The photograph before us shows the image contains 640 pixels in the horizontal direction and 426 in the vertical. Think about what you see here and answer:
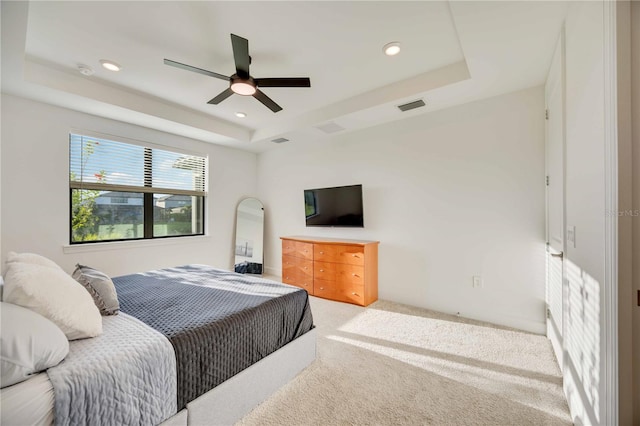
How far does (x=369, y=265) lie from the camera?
11.6 feet

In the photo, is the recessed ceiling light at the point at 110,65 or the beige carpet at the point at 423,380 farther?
the recessed ceiling light at the point at 110,65

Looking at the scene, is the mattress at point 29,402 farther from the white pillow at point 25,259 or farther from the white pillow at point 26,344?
the white pillow at point 25,259

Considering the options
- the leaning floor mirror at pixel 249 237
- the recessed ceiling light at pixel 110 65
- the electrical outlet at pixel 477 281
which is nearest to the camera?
the recessed ceiling light at pixel 110 65

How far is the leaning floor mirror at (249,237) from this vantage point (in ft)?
16.1

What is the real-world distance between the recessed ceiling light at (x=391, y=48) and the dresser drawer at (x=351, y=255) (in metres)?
2.24

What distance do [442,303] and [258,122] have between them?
→ 12.2ft

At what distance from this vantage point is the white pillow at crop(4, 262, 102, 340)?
1127 millimetres

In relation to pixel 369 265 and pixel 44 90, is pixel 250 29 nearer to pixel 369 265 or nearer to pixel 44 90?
pixel 44 90

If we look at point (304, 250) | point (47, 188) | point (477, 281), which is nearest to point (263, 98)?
point (304, 250)

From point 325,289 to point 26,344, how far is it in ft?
10.4

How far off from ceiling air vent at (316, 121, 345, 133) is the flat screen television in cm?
88

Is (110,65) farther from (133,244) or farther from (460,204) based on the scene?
(460,204)

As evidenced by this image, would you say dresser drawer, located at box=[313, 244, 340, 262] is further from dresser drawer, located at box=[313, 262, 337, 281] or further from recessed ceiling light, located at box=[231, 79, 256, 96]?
recessed ceiling light, located at box=[231, 79, 256, 96]

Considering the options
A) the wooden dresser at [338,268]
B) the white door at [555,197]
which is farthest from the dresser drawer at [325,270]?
the white door at [555,197]
